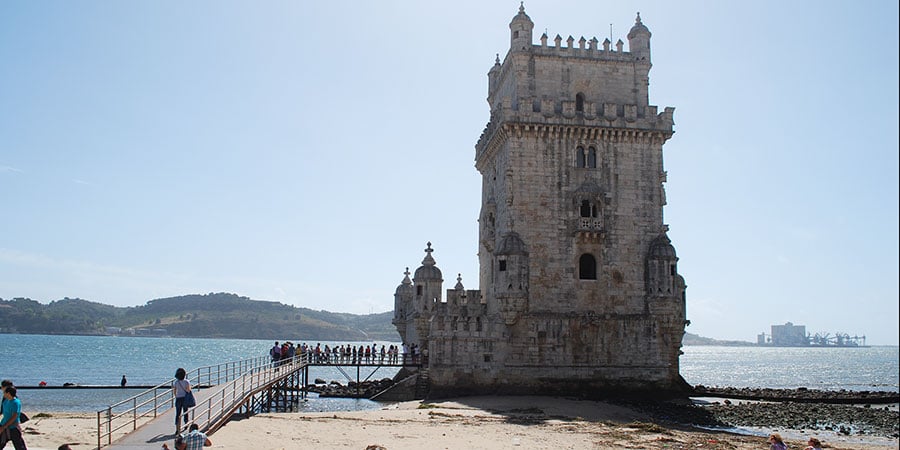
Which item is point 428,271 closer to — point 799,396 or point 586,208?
point 586,208

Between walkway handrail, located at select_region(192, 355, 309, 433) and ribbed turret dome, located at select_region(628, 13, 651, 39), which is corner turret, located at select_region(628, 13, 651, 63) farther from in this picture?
walkway handrail, located at select_region(192, 355, 309, 433)

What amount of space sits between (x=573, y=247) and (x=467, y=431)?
13.8m

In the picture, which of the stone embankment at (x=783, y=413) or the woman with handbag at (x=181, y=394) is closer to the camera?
the woman with handbag at (x=181, y=394)

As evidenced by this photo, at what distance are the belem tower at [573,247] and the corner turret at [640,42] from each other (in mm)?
88

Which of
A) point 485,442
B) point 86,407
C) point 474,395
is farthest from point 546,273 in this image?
point 86,407

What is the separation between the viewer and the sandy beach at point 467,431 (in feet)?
79.3

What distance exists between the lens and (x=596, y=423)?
31.5 metres

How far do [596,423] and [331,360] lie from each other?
19920 millimetres

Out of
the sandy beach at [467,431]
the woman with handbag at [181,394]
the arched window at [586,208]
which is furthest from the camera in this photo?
the arched window at [586,208]

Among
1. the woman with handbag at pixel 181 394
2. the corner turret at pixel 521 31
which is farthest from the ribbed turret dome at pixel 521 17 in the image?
the woman with handbag at pixel 181 394

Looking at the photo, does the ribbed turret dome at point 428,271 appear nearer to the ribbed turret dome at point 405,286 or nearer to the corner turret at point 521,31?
the ribbed turret dome at point 405,286

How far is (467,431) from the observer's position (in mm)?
27766

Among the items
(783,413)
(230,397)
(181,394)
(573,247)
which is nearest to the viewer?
(181,394)

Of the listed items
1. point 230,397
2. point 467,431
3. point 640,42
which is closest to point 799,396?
point 640,42
